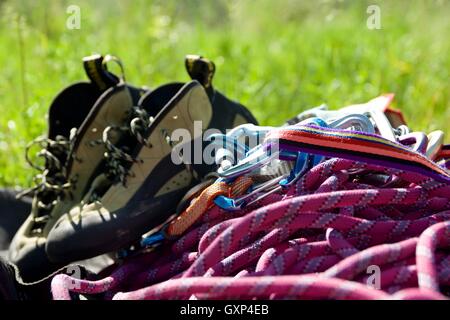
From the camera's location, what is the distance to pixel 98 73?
→ 2.11 metres

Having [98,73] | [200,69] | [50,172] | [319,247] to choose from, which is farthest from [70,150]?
[319,247]

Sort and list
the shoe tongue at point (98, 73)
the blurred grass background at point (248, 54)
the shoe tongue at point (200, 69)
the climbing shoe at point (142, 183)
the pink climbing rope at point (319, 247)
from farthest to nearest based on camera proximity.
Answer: the blurred grass background at point (248, 54), the shoe tongue at point (98, 73), the shoe tongue at point (200, 69), the climbing shoe at point (142, 183), the pink climbing rope at point (319, 247)

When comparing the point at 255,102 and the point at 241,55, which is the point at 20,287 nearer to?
the point at 255,102

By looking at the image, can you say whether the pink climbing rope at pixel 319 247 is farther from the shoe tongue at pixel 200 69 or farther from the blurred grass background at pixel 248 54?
the blurred grass background at pixel 248 54

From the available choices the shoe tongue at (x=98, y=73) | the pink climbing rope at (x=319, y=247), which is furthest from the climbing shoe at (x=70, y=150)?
the pink climbing rope at (x=319, y=247)

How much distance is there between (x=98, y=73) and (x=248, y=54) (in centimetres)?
253

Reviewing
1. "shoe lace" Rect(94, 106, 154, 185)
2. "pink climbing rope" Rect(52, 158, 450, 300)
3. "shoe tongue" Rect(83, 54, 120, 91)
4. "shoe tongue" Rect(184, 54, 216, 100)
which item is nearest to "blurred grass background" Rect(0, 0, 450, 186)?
"shoe tongue" Rect(83, 54, 120, 91)

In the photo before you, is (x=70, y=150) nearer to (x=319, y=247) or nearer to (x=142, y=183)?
(x=142, y=183)

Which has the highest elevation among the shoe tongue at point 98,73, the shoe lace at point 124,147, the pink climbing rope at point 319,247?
the shoe tongue at point 98,73

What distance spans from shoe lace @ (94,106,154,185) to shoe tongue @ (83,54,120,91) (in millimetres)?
196

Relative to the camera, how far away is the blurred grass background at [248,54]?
334 cm

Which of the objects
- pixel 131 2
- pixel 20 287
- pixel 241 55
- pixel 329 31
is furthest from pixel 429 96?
pixel 20 287

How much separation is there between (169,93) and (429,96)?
6.78 feet

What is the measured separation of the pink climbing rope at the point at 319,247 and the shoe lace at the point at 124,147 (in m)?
0.30
